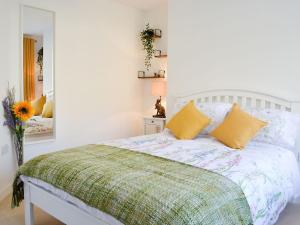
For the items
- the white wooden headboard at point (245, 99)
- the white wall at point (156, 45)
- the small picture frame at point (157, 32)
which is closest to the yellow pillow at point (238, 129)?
the white wooden headboard at point (245, 99)

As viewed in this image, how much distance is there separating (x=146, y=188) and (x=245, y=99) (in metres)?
2.06

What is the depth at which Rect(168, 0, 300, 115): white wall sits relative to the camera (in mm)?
2770

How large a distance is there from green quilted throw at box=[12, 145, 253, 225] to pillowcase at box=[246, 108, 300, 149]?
45.2 inches

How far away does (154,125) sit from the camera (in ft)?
13.9

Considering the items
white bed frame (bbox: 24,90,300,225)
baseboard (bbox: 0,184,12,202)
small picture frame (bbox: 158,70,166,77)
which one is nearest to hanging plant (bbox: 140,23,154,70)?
small picture frame (bbox: 158,70,166,77)

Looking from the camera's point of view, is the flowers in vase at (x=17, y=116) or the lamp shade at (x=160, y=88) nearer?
the flowers in vase at (x=17, y=116)

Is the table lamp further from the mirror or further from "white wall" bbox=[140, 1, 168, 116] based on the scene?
the mirror

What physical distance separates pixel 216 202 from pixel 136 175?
49cm

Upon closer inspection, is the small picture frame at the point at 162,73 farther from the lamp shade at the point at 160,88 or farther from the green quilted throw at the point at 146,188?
the green quilted throw at the point at 146,188

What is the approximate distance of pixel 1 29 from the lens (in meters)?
2.78

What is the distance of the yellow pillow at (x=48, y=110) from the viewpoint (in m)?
3.47

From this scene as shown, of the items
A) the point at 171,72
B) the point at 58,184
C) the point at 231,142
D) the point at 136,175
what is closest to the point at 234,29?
the point at 171,72

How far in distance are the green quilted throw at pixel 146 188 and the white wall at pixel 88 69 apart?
145 centimetres

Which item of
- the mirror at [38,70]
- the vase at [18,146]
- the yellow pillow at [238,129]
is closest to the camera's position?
the yellow pillow at [238,129]
